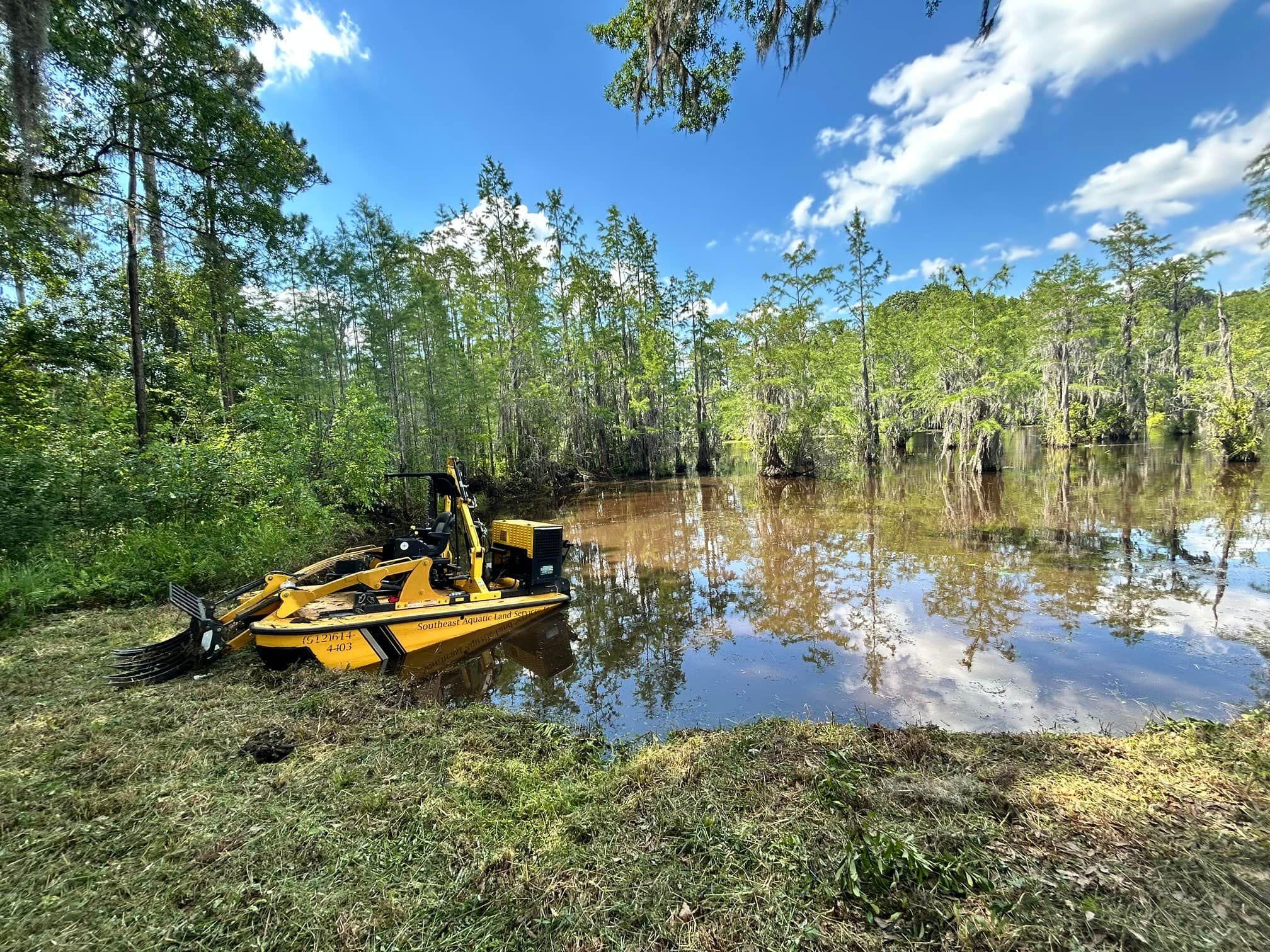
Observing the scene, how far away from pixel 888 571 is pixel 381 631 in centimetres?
714

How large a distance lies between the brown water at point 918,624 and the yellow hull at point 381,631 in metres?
0.25

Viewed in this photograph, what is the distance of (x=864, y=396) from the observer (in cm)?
2217

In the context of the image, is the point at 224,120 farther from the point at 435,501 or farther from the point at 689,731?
the point at 689,731

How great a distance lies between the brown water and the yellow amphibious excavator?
0.45 m

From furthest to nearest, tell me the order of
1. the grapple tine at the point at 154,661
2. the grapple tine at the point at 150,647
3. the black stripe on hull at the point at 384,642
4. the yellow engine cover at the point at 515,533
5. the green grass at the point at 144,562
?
the yellow engine cover at the point at 515,533, the green grass at the point at 144,562, the black stripe on hull at the point at 384,642, the grapple tine at the point at 150,647, the grapple tine at the point at 154,661

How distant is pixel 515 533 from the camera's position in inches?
264

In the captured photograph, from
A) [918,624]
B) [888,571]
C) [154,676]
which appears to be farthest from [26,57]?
[888,571]

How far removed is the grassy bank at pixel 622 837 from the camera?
1708 millimetres

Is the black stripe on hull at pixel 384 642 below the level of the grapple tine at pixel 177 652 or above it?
below

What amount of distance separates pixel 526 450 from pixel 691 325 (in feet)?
40.0

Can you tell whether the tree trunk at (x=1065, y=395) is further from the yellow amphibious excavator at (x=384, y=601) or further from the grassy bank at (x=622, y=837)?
the yellow amphibious excavator at (x=384, y=601)

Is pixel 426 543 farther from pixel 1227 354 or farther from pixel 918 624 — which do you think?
pixel 1227 354

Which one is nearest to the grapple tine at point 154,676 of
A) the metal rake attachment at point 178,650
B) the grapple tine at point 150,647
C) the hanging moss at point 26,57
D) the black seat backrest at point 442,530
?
the metal rake attachment at point 178,650

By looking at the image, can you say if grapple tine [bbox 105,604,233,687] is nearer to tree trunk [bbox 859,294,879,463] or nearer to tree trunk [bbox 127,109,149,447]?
tree trunk [bbox 127,109,149,447]
